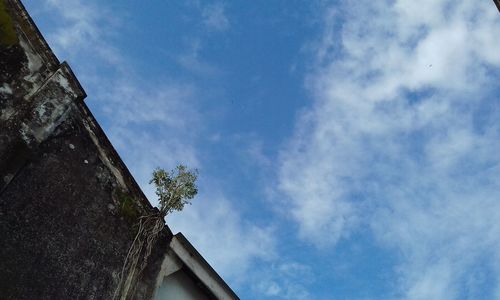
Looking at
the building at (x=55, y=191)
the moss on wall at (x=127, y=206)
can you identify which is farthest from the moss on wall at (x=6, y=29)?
the moss on wall at (x=127, y=206)

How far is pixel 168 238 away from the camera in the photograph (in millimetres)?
7414

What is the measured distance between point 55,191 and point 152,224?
159 cm

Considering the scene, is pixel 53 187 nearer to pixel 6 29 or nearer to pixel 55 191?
pixel 55 191

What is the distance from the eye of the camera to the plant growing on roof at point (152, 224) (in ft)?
21.3

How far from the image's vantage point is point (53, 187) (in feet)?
19.3

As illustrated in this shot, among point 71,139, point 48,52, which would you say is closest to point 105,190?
point 71,139

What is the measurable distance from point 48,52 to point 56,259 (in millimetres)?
2729

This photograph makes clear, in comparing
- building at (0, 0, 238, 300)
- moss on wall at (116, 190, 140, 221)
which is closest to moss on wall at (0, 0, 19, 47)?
building at (0, 0, 238, 300)

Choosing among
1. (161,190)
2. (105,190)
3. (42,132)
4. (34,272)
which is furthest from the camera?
(161,190)

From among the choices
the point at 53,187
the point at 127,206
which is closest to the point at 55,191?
the point at 53,187

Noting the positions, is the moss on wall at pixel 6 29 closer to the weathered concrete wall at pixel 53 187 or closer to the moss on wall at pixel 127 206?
the weathered concrete wall at pixel 53 187

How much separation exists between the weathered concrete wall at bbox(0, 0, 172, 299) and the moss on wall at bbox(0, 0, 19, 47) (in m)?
0.01

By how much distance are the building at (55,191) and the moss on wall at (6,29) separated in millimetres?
12

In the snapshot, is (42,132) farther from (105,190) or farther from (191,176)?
(191,176)
